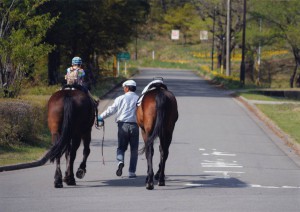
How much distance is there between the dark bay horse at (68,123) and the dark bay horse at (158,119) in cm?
101

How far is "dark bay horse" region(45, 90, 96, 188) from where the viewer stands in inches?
559

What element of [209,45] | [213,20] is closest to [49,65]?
[213,20]

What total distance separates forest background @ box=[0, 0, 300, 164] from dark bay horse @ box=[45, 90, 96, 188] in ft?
6.87

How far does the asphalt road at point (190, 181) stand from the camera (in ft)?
40.5

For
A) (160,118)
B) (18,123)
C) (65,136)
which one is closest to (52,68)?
(18,123)

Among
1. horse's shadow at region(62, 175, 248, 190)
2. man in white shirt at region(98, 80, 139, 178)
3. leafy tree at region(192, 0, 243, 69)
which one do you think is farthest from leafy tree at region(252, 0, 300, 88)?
man in white shirt at region(98, 80, 139, 178)

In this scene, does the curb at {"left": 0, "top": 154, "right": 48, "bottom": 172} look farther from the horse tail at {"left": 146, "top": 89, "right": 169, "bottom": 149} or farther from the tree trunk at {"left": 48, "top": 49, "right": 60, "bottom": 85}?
the tree trunk at {"left": 48, "top": 49, "right": 60, "bottom": 85}

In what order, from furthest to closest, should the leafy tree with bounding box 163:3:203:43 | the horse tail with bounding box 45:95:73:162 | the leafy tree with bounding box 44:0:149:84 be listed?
the leafy tree with bounding box 163:3:203:43
the leafy tree with bounding box 44:0:149:84
the horse tail with bounding box 45:95:73:162

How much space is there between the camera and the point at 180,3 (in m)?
135

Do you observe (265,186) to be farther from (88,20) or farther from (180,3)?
(180,3)

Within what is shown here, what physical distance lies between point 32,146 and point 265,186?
6.70 metres

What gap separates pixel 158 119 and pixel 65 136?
167 centimetres

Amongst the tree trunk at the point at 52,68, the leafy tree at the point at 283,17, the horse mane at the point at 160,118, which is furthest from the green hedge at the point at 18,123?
the leafy tree at the point at 283,17

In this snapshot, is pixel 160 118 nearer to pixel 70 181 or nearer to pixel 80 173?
pixel 80 173
